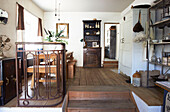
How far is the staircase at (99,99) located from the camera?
236cm

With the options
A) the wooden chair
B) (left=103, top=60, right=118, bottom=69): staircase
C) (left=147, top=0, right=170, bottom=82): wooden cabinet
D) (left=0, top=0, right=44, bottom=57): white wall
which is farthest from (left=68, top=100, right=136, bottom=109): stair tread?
(left=103, top=60, right=118, bottom=69): staircase

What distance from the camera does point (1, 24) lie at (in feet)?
10.2

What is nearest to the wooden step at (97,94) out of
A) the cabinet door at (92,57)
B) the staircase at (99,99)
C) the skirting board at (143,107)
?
the staircase at (99,99)

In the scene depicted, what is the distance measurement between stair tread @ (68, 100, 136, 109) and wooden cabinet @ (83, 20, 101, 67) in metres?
3.44

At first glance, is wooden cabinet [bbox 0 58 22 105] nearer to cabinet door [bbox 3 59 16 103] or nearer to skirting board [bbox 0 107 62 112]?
cabinet door [bbox 3 59 16 103]

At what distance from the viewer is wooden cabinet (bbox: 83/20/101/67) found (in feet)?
Answer: 19.5

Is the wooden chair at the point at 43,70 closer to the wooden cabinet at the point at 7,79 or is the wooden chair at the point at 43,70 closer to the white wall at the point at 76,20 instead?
the wooden cabinet at the point at 7,79

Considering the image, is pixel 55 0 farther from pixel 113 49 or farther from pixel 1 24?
pixel 113 49

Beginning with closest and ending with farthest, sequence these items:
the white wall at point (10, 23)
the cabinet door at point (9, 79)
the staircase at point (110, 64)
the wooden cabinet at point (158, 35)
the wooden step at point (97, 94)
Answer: the cabinet door at point (9, 79) → the wooden step at point (97, 94) → the wooden cabinet at point (158, 35) → the white wall at point (10, 23) → the staircase at point (110, 64)

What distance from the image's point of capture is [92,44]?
21.0 ft

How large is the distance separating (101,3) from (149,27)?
103 inches

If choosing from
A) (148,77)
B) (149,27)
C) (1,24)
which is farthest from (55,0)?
(148,77)

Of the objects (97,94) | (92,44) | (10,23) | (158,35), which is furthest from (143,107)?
(92,44)

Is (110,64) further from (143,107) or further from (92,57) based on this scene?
(143,107)
